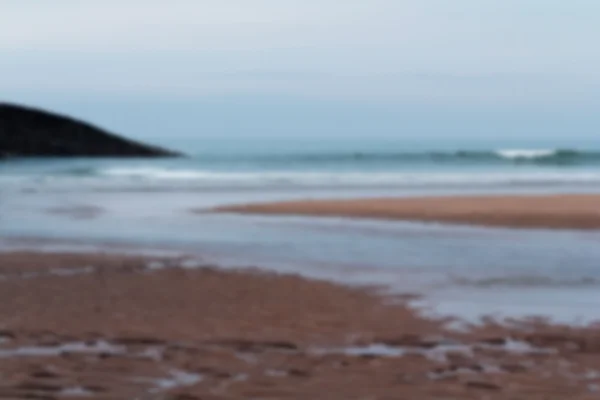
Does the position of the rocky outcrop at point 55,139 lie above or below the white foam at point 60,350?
above

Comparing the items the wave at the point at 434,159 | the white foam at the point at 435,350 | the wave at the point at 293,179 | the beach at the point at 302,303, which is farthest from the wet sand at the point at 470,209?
the wave at the point at 434,159

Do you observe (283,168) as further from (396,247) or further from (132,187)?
(396,247)

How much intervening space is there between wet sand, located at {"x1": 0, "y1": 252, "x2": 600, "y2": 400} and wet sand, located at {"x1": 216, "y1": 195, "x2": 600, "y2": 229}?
347 inches

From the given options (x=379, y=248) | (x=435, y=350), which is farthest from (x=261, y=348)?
(x=379, y=248)

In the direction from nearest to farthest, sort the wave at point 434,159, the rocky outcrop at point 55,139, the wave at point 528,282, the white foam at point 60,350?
1. the white foam at point 60,350
2. the wave at point 528,282
3. the wave at point 434,159
4. the rocky outcrop at point 55,139

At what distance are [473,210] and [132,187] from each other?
46.6ft

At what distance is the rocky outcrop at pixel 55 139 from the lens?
6612cm

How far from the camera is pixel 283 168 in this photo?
48.4 metres

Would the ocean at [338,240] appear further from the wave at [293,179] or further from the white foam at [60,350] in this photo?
the white foam at [60,350]

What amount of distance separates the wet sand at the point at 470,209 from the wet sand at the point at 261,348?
881 centimetres

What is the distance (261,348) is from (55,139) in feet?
209

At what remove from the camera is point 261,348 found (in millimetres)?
6910

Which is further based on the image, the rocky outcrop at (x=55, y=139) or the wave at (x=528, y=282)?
the rocky outcrop at (x=55, y=139)

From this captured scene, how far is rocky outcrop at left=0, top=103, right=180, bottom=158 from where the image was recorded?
66.1 metres
